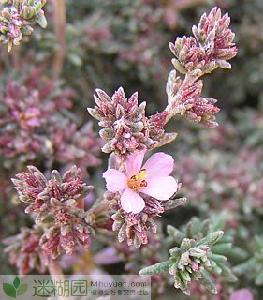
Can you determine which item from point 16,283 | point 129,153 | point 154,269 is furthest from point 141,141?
point 16,283

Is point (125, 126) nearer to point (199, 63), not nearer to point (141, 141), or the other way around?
point (141, 141)

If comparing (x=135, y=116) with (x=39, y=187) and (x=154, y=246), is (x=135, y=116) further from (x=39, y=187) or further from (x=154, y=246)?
(x=154, y=246)

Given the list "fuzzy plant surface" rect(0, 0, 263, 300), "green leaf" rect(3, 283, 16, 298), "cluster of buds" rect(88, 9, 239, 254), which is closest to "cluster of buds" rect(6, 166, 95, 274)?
"fuzzy plant surface" rect(0, 0, 263, 300)

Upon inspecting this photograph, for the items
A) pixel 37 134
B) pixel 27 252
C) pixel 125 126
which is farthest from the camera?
pixel 37 134

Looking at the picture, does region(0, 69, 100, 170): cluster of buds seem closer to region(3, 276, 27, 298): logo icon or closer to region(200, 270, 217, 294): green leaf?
region(3, 276, 27, 298): logo icon

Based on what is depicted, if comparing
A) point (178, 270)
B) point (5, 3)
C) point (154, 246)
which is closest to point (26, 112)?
point (5, 3)

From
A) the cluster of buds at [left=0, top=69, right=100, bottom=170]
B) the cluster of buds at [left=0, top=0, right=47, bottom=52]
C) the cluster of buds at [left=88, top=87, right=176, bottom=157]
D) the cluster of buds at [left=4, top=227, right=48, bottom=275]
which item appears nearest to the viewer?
the cluster of buds at [left=88, top=87, right=176, bottom=157]
